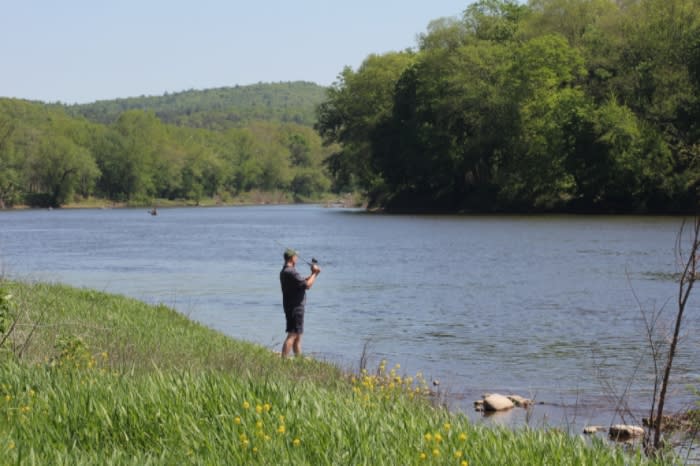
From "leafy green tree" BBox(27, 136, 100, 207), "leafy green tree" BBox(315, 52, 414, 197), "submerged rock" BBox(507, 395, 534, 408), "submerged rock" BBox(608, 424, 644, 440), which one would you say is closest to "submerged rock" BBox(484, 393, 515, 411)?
"submerged rock" BBox(507, 395, 534, 408)

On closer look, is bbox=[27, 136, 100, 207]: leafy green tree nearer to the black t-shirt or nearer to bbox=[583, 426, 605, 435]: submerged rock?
the black t-shirt

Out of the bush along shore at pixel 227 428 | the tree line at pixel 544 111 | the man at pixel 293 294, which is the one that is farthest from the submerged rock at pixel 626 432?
the tree line at pixel 544 111

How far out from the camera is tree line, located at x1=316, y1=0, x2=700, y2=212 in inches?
2687

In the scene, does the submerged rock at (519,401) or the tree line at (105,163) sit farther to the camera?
the tree line at (105,163)

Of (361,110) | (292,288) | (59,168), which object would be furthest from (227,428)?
(59,168)

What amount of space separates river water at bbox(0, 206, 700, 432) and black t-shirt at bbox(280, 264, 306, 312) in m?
2.43

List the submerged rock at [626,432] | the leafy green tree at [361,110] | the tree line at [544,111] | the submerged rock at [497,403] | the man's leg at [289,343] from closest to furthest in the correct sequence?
the submerged rock at [626,432]
the submerged rock at [497,403]
the man's leg at [289,343]
the tree line at [544,111]
the leafy green tree at [361,110]

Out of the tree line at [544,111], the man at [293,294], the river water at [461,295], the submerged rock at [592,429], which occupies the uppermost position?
the tree line at [544,111]

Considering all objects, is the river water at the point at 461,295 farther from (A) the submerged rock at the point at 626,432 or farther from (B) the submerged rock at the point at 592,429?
(A) the submerged rock at the point at 626,432

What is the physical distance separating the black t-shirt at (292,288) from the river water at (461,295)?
2427 millimetres

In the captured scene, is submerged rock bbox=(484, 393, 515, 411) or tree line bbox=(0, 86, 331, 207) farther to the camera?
tree line bbox=(0, 86, 331, 207)

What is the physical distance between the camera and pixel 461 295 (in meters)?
30.5

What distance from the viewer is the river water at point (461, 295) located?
57.0 feet

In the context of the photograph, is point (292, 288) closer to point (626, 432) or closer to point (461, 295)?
point (626, 432)
